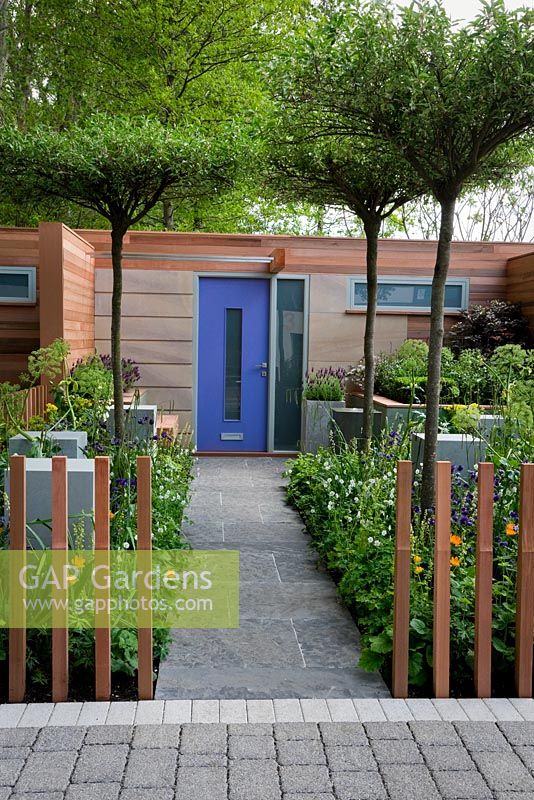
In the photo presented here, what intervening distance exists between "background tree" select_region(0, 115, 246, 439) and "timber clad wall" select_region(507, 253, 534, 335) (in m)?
4.81

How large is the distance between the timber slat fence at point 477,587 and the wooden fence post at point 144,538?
952 mm

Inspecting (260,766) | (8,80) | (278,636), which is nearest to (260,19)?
(8,80)

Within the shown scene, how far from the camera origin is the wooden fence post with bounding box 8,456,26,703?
3.16m

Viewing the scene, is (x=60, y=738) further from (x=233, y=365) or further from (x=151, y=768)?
(x=233, y=365)

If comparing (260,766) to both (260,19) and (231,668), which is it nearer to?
(231,668)

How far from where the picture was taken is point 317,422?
995 centimetres

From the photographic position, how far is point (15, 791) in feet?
8.39

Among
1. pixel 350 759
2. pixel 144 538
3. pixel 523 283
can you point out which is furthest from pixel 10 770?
pixel 523 283

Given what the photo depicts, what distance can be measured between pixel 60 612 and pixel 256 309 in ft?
25.5

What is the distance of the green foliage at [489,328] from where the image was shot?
9.90m

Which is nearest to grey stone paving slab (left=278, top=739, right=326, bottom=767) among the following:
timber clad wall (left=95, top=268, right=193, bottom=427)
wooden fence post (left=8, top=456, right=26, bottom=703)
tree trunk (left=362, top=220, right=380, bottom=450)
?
wooden fence post (left=8, top=456, right=26, bottom=703)

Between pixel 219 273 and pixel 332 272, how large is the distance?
4.64 feet

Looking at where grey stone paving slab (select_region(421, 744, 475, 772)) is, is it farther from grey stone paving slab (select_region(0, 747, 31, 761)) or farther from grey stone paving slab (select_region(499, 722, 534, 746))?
grey stone paving slab (select_region(0, 747, 31, 761))

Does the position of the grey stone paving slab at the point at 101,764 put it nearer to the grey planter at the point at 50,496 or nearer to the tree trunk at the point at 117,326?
the grey planter at the point at 50,496
